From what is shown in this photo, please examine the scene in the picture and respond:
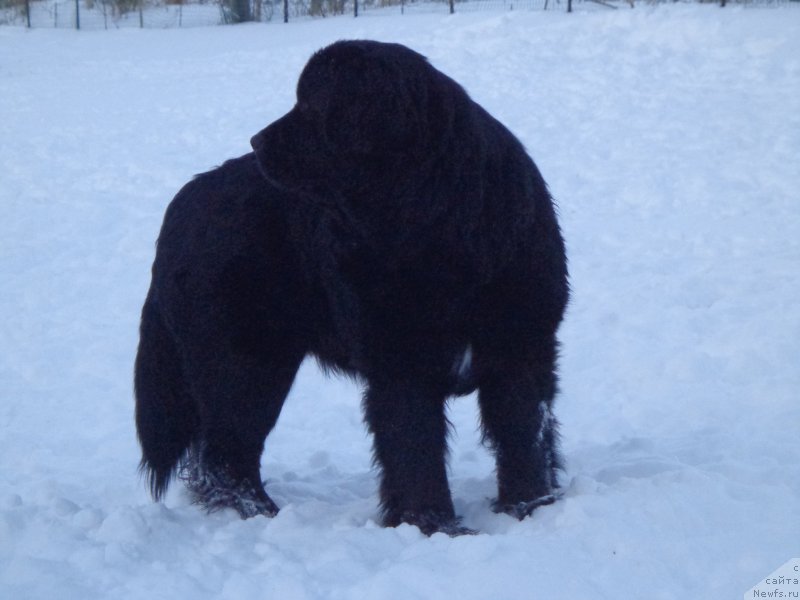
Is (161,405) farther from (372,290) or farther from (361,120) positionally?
(361,120)

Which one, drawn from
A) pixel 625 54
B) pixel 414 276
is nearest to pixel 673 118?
pixel 625 54

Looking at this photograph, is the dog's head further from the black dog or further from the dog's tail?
the dog's tail

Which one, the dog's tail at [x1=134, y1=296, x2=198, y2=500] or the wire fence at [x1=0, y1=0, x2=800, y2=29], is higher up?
the wire fence at [x1=0, y1=0, x2=800, y2=29]

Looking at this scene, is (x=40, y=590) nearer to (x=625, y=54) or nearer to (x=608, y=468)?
(x=608, y=468)

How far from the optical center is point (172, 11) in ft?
84.1

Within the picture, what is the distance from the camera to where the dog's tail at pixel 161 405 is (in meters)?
3.57

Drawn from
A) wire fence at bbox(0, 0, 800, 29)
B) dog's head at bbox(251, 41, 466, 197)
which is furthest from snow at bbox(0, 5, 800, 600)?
wire fence at bbox(0, 0, 800, 29)

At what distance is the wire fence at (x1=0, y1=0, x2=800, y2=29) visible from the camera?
22.5 metres

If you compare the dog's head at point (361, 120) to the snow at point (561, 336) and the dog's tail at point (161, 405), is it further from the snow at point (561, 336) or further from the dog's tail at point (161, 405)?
the snow at point (561, 336)

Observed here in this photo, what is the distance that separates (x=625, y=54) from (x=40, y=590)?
38.1ft

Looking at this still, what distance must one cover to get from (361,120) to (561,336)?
3.33m

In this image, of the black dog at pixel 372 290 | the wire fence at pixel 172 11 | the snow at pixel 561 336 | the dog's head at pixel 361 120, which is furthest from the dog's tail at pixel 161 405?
the wire fence at pixel 172 11

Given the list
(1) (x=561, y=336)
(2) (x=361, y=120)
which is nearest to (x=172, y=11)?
(1) (x=561, y=336)

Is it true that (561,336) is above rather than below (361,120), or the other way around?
below
